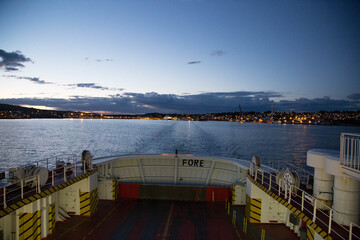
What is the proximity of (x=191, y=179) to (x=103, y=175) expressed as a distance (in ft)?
19.6

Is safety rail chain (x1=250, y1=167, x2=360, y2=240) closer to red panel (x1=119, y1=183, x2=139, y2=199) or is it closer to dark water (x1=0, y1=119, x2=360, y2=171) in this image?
red panel (x1=119, y1=183, x2=139, y2=199)

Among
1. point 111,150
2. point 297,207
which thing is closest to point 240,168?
point 297,207

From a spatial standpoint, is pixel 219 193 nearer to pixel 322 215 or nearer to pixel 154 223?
pixel 154 223

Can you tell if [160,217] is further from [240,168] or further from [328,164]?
[328,164]

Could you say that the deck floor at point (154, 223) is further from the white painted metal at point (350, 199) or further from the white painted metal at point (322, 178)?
the white painted metal at point (350, 199)

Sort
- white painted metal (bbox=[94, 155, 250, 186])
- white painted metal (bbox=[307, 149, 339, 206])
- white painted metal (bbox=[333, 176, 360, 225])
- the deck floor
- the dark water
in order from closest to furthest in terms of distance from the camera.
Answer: white painted metal (bbox=[333, 176, 360, 225])
white painted metal (bbox=[307, 149, 339, 206])
the deck floor
white painted metal (bbox=[94, 155, 250, 186])
the dark water

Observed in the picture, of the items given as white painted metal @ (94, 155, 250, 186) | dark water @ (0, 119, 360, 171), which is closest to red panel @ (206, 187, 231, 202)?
white painted metal @ (94, 155, 250, 186)

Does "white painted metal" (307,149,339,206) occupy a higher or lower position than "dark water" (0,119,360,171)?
higher

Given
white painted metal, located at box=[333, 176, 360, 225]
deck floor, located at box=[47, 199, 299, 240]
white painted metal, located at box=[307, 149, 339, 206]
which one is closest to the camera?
white painted metal, located at box=[333, 176, 360, 225]

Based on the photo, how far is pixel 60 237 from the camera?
31.7 ft

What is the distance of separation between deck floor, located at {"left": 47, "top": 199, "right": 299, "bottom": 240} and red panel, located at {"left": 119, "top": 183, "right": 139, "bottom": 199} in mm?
987

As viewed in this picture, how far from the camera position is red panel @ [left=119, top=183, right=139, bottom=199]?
1498cm

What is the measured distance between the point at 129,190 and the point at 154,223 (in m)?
4.20

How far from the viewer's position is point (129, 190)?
15031 millimetres
